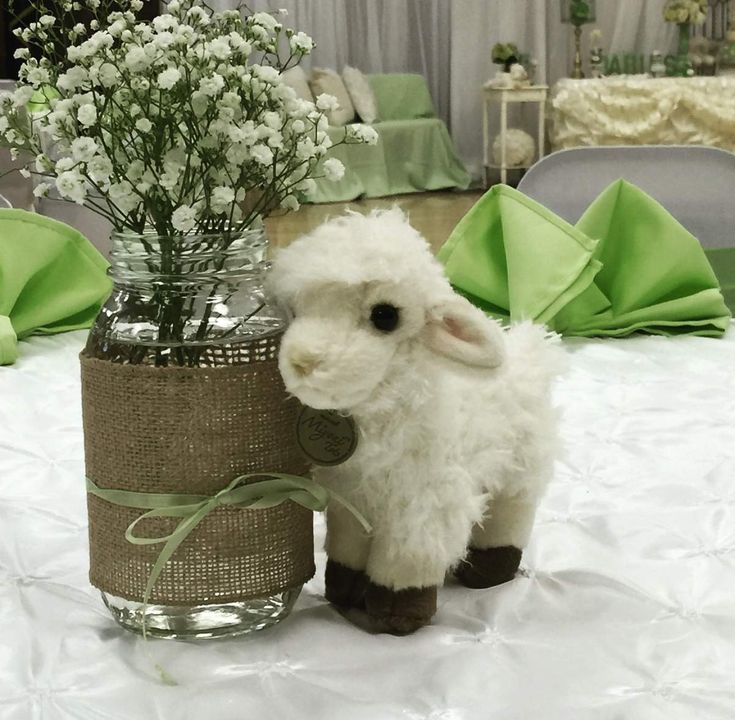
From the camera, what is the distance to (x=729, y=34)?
5.30 m

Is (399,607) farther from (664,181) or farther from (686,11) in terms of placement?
(686,11)

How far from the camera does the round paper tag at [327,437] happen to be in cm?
62

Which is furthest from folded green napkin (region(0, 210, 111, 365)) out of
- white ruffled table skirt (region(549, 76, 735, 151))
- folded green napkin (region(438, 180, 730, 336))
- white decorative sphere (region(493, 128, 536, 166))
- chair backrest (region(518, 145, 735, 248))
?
white decorative sphere (region(493, 128, 536, 166))

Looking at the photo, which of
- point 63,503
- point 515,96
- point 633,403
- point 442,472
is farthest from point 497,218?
point 515,96

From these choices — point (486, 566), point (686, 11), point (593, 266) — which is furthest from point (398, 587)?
point (686, 11)

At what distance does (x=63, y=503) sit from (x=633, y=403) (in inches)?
27.9

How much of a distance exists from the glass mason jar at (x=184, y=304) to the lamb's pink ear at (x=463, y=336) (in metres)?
0.10

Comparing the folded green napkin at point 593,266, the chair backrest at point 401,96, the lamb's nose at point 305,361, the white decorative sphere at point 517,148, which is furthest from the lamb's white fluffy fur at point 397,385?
the chair backrest at point 401,96

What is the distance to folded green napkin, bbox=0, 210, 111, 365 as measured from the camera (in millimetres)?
1583

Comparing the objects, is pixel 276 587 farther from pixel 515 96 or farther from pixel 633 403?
pixel 515 96

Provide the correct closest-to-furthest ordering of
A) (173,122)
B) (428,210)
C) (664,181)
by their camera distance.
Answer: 1. (173,122)
2. (664,181)
3. (428,210)

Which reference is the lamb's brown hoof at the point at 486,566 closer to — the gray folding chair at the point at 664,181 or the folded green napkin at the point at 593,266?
the folded green napkin at the point at 593,266

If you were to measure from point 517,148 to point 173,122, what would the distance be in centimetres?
508

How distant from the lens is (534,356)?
0.76 meters
